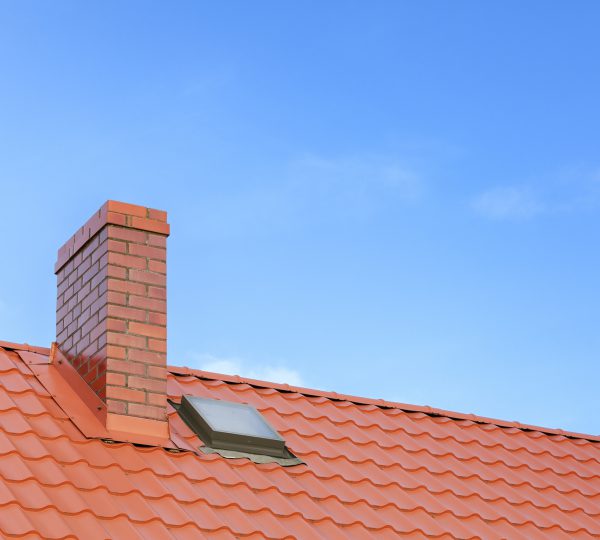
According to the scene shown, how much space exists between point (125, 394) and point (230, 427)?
0.85 meters

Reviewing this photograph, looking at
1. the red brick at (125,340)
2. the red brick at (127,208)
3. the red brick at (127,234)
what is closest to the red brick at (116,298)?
the red brick at (125,340)

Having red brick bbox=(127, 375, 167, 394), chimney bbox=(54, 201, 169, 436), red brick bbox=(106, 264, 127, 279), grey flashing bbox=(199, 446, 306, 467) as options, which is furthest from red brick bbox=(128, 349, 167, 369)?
grey flashing bbox=(199, 446, 306, 467)

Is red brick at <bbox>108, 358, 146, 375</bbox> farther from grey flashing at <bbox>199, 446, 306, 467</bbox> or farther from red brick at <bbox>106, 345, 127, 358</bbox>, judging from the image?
grey flashing at <bbox>199, 446, 306, 467</bbox>

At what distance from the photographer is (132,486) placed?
747 cm

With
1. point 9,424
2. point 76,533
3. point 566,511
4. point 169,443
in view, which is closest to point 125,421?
point 169,443

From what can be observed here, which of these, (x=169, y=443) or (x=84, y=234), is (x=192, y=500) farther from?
(x=84, y=234)

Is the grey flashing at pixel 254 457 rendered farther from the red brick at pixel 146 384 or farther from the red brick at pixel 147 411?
the red brick at pixel 146 384

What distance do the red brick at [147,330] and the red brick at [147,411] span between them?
54cm

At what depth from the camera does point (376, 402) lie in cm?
1048

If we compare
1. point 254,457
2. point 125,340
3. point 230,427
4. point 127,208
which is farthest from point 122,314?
point 254,457

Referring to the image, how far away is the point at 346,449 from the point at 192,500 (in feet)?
6.52

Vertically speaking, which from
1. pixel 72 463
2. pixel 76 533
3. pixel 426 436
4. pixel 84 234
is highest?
pixel 84 234

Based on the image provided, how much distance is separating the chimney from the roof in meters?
0.32

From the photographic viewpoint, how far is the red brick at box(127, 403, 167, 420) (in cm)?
827
